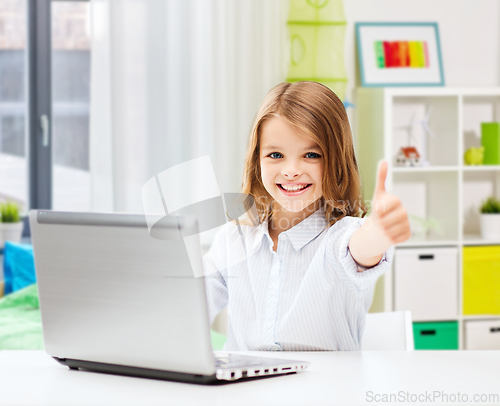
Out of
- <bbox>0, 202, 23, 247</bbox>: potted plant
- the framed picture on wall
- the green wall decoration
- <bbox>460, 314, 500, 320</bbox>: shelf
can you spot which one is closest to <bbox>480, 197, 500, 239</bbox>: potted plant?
<bbox>460, 314, 500, 320</bbox>: shelf

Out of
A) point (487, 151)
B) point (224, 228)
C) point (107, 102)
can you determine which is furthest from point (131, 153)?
point (487, 151)

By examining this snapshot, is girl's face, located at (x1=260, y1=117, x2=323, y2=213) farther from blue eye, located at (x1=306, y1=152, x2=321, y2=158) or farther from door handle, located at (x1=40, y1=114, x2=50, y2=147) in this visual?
door handle, located at (x1=40, y1=114, x2=50, y2=147)

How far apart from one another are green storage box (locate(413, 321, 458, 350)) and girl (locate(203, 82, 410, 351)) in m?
1.56

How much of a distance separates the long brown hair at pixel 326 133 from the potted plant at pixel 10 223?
6.38 feet

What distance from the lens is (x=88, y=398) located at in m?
0.70

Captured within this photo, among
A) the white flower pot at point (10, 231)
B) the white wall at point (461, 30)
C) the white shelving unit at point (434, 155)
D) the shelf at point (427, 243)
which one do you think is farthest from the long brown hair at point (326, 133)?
the white flower pot at point (10, 231)

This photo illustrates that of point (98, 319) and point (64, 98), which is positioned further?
point (64, 98)

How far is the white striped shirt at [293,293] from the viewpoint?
107 cm

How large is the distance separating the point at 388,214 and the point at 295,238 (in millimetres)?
430

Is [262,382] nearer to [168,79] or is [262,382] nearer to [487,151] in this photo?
[168,79]

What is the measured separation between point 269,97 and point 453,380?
0.61 meters

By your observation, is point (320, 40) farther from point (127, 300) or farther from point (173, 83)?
point (127, 300)

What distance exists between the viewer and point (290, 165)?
1011 mm

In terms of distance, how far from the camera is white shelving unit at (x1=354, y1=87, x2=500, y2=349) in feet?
8.34
